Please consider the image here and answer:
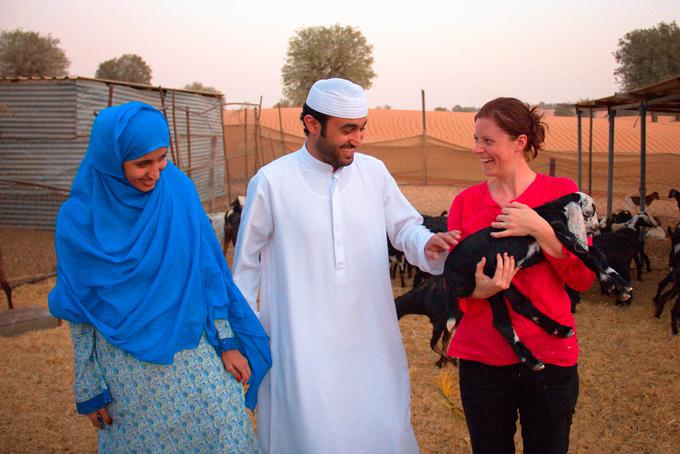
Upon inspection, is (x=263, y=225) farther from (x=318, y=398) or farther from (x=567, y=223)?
(x=567, y=223)

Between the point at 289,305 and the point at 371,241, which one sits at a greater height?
the point at 371,241

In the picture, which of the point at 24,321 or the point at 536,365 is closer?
the point at 536,365

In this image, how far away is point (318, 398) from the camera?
101 inches

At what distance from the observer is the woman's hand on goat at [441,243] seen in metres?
2.35

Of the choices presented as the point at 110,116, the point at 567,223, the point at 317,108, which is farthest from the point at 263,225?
the point at 567,223

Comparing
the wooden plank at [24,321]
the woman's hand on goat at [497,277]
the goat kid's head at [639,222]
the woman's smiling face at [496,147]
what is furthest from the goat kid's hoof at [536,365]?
the goat kid's head at [639,222]

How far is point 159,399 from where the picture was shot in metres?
2.29

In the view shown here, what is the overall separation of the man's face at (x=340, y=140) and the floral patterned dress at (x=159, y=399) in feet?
3.30

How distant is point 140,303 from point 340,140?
3.55ft

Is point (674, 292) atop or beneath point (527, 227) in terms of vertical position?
beneath

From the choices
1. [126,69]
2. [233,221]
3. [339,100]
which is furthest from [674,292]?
[126,69]

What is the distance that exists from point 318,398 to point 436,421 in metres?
2.25

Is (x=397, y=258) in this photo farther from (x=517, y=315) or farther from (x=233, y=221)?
(x=517, y=315)

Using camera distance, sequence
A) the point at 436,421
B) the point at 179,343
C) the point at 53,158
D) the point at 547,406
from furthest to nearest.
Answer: the point at 53,158 → the point at 436,421 → the point at 179,343 → the point at 547,406
